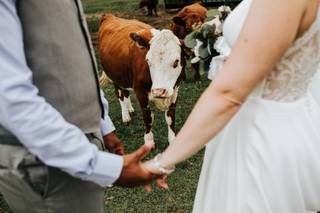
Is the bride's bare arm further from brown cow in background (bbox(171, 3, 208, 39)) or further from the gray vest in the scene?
brown cow in background (bbox(171, 3, 208, 39))

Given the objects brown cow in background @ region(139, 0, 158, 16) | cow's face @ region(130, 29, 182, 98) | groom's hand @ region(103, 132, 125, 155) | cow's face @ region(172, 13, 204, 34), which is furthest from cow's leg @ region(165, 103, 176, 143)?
brown cow in background @ region(139, 0, 158, 16)

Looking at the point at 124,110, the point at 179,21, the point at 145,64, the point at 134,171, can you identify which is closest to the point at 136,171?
the point at 134,171

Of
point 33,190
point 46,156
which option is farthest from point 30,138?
point 33,190

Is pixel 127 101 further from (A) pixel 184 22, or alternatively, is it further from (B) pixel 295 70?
(B) pixel 295 70

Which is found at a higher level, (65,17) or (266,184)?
(65,17)

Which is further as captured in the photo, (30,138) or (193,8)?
(193,8)

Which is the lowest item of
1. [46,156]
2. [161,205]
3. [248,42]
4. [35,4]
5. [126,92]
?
[126,92]

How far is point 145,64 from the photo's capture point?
15.7ft

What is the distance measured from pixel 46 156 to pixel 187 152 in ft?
1.83

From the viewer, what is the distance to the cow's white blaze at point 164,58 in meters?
4.51

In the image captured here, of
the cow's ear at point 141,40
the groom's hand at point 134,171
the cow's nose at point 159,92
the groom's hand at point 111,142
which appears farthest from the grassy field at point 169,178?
the groom's hand at point 134,171

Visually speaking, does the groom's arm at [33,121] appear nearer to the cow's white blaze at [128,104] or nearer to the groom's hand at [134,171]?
the groom's hand at [134,171]

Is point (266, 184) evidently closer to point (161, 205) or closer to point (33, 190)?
point (33, 190)

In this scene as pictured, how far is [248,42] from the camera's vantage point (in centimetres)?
176
